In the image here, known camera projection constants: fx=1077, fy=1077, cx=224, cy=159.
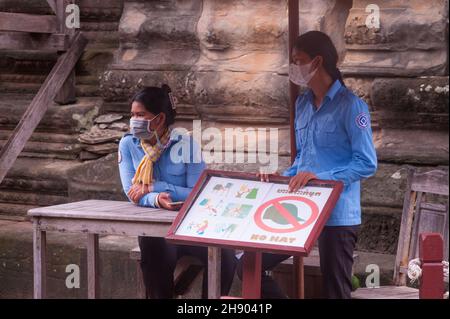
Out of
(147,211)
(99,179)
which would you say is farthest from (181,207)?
(99,179)

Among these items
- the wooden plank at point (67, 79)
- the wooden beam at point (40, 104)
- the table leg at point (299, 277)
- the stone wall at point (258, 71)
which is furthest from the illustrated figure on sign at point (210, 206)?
the wooden plank at point (67, 79)

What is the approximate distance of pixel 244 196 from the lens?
15.2ft

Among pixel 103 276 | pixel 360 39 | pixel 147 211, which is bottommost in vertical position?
pixel 103 276

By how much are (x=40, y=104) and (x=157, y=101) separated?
96.5 inches

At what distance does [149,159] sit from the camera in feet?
17.3

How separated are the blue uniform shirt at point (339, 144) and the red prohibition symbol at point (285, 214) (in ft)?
0.72

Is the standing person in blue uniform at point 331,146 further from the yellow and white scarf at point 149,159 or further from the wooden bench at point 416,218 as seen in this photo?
the yellow and white scarf at point 149,159

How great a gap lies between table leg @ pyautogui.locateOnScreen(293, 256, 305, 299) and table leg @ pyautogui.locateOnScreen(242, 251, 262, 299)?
0.31m

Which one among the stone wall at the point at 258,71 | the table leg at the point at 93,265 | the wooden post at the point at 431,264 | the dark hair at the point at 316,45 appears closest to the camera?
the wooden post at the point at 431,264

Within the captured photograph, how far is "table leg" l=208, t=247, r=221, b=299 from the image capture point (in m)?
Result: 4.66

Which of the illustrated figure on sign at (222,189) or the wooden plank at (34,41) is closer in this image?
the illustrated figure on sign at (222,189)

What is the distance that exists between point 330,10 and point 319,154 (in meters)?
2.04

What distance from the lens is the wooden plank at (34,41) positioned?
737 centimetres

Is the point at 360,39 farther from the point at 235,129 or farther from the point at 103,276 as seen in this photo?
the point at 103,276
